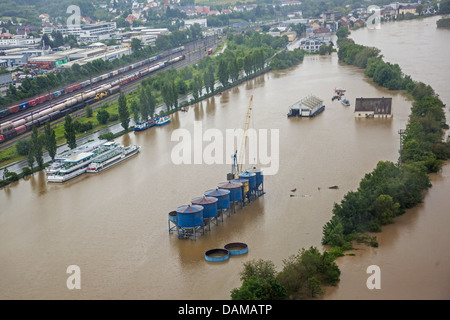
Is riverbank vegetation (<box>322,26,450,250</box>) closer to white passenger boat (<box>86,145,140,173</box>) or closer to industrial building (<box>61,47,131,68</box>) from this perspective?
white passenger boat (<box>86,145,140,173</box>)

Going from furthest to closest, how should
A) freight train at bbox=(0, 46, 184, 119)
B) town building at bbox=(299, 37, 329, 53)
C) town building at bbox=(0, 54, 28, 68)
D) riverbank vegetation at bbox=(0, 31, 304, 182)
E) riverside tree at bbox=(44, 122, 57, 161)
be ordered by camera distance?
1. town building at bbox=(299, 37, 329, 53)
2. town building at bbox=(0, 54, 28, 68)
3. freight train at bbox=(0, 46, 184, 119)
4. riverbank vegetation at bbox=(0, 31, 304, 182)
5. riverside tree at bbox=(44, 122, 57, 161)

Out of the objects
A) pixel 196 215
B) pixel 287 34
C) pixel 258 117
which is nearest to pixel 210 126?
pixel 258 117

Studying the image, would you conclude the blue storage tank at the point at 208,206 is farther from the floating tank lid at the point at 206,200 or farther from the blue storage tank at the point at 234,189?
the blue storage tank at the point at 234,189

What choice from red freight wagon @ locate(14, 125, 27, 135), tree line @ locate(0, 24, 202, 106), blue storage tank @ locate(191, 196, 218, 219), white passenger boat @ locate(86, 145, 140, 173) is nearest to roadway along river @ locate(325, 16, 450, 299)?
blue storage tank @ locate(191, 196, 218, 219)

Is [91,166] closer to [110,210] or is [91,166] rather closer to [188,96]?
[110,210]

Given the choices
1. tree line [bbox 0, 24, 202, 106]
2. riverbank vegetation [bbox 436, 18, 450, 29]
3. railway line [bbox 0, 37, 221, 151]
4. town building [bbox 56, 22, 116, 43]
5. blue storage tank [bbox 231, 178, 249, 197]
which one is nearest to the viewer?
blue storage tank [bbox 231, 178, 249, 197]

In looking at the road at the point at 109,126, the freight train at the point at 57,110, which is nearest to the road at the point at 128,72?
the freight train at the point at 57,110
